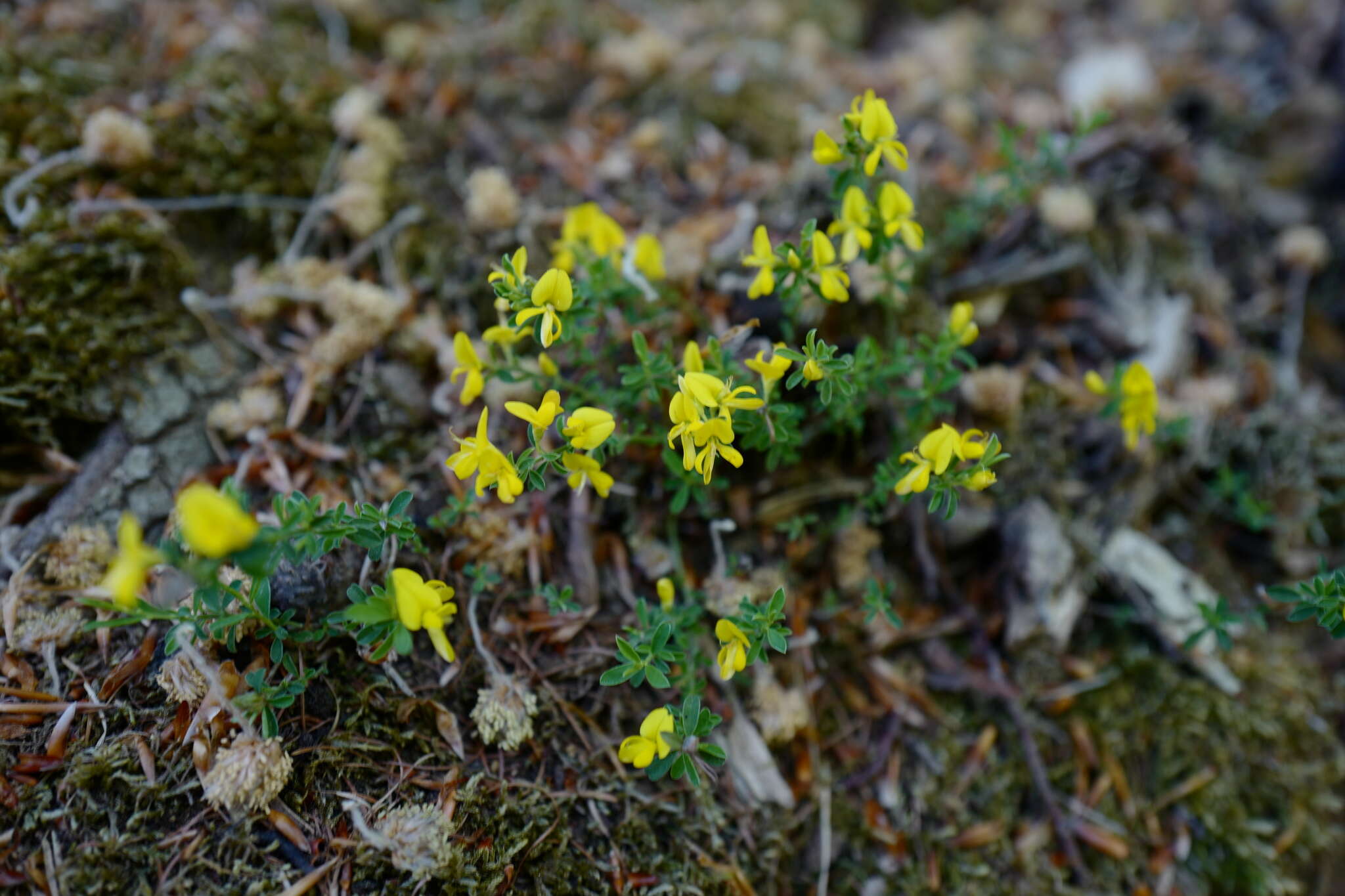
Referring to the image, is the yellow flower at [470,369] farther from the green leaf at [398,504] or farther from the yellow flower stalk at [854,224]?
the yellow flower stalk at [854,224]

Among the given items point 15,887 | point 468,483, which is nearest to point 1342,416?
point 468,483

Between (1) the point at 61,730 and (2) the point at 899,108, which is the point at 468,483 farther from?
(2) the point at 899,108

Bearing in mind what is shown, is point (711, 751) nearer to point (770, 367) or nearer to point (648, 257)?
point (770, 367)

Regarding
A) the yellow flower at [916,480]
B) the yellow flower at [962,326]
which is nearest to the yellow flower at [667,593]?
the yellow flower at [916,480]

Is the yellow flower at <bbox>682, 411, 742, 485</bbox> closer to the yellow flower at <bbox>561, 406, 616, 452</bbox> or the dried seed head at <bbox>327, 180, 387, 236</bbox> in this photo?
the yellow flower at <bbox>561, 406, 616, 452</bbox>

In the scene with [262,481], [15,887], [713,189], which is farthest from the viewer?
[713,189]

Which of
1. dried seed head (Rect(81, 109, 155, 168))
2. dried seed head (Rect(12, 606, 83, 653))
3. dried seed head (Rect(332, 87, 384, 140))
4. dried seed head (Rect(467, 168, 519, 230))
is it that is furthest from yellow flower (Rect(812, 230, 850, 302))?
dried seed head (Rect(81, 109, 155, 168))
